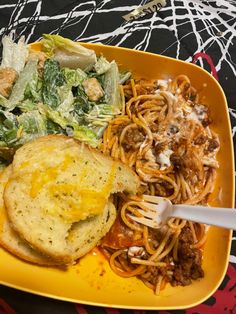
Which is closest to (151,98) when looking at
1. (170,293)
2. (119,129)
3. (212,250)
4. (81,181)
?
(119,129)

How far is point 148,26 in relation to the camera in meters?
3.38

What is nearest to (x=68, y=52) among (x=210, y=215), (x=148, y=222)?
(x=148, y=222)

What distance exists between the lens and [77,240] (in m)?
2.27

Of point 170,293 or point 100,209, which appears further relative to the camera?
point 170,293

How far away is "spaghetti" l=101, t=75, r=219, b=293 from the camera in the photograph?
244cm

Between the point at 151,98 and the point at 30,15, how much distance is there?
132cm

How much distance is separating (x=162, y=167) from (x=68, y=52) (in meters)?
1.01

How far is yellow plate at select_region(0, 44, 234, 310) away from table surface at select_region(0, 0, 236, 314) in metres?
0.43

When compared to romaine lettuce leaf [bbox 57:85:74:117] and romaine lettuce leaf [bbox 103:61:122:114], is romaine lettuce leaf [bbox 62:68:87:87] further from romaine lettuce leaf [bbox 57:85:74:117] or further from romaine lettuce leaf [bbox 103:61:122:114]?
romaine lettuce leaf [bbox 103:61:122:114]

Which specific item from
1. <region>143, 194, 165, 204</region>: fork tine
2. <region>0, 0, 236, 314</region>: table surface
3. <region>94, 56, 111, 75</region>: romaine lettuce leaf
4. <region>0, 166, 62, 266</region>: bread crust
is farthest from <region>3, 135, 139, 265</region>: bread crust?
<region>0, 0, 236, 314</region>: table surface

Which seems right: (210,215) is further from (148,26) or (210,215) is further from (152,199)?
(148,26)

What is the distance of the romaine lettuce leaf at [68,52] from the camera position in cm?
274

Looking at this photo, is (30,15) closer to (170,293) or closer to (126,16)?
(126,16)

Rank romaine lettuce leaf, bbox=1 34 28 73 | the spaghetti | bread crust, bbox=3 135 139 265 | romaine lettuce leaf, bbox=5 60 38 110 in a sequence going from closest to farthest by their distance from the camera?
1. bread crust, bbox=3 135 139 265
2. the spaghetti
3. romaine lettuce leaf, bbox=5 60 38 110
4. romaine lettuce leaf, bbox=1 34 28 73
